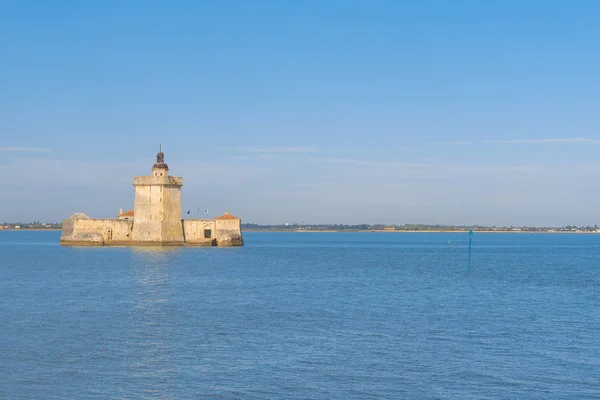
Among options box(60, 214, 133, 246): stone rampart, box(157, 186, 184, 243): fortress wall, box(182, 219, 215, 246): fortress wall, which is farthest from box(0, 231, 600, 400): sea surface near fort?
box(60, 214, 133, 246): stone rampart

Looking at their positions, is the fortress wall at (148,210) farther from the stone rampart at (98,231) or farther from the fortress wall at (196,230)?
the fortress wall at (196,230)

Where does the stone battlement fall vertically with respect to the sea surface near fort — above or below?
above

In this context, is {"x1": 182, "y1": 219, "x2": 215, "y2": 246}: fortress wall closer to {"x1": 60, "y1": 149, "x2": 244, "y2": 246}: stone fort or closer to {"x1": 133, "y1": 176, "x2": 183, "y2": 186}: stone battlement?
{"x1": 60, "y1": 149, "x2": 244, "y2": 246}: stone fort

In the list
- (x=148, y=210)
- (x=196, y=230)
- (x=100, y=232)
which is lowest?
(x=100, y=232)

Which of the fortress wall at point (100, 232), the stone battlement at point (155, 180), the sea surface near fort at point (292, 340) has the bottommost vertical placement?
the sea surface near fort at point (292, 340)

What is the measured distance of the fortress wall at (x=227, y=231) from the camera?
81812mm

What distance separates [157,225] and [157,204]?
2.05 metres

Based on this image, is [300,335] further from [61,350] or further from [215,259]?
[215,259]

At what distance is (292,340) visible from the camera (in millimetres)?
24078

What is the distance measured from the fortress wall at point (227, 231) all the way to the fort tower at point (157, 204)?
20.5 ft

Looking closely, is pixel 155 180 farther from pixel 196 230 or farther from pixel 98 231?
pixel 98 231

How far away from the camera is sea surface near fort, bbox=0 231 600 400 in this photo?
60.4 feet

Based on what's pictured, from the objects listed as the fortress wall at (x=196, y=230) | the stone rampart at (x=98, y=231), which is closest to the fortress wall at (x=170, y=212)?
the fortress wall at (x=196, y=230)

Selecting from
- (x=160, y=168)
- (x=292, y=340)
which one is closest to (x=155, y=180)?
(x=160, y=168)
